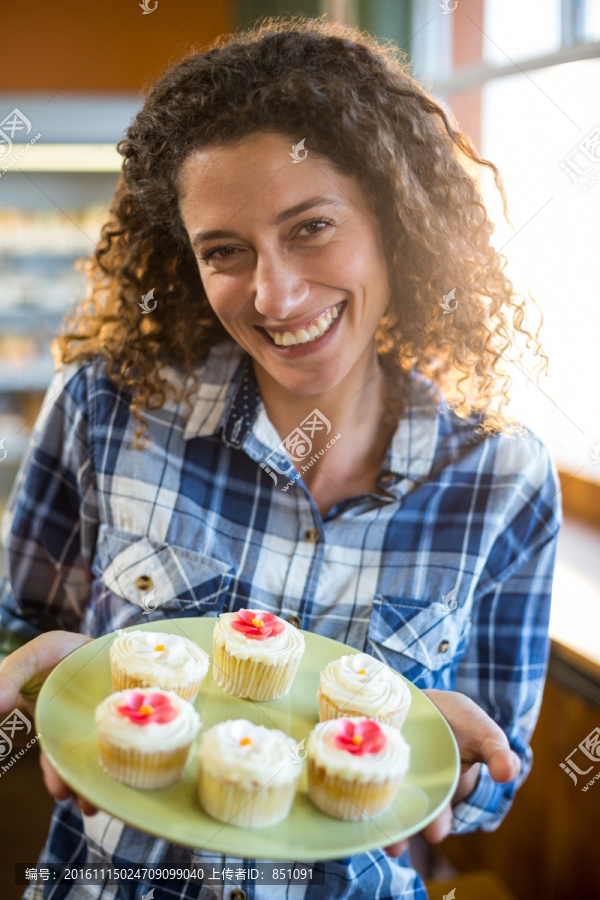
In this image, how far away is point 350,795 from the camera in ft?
2.88

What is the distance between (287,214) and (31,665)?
0.76 meters

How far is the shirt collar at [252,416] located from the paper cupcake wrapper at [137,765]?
23.0 inches

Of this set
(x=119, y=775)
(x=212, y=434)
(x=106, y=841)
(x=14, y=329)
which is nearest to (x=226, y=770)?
(x=119, y=775)

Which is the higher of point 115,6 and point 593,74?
point 115,6

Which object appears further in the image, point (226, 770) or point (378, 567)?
point (378, 567)

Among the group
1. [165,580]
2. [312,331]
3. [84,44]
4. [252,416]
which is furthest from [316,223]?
[84,44]

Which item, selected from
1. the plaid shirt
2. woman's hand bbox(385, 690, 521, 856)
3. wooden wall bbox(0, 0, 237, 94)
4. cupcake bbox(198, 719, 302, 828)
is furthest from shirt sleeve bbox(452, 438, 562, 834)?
wooden wall bbox(0, 0, 237, 94)

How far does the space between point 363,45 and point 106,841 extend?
1.38 meters

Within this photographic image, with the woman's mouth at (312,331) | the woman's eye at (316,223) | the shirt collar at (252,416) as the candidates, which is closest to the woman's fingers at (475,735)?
the shirt collar at (252,416)

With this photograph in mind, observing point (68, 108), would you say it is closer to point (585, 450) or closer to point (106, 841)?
point (585, 450)

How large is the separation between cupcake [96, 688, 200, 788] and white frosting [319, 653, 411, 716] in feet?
0.63

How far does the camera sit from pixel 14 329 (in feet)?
10.2

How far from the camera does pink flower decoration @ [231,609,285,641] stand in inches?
42.9

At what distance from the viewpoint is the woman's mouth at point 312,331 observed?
120 cm
